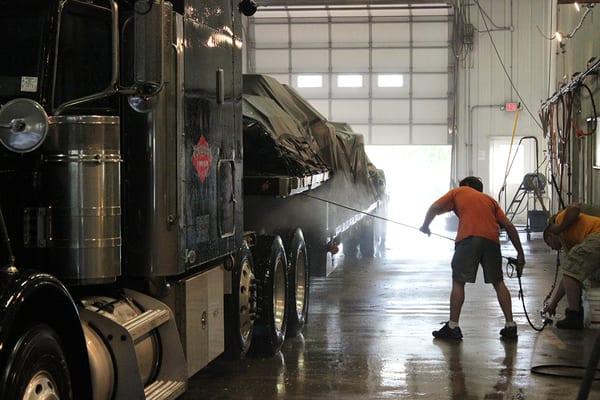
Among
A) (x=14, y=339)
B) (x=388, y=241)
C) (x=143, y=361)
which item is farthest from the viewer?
(x=388, y=241)

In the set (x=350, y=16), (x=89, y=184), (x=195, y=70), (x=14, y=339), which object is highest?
(x=350, y=16)

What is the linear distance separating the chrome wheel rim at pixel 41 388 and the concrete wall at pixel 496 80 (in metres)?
26.8

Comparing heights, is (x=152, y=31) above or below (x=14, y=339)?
above

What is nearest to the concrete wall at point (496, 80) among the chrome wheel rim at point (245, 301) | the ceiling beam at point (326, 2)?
the ceiling beam at point (326, 2)

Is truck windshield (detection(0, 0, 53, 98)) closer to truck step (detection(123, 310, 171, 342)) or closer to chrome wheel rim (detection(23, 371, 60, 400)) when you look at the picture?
truck step (detection(123, 310, 171, 342))

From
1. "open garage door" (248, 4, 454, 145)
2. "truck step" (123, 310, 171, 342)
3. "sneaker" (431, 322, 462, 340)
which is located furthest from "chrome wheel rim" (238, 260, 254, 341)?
"open garage door" (248, 4, 454, 145)

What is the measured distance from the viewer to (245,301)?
7684 millimetres

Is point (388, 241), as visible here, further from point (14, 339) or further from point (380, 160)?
point (14, 339)

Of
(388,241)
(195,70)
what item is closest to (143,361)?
(195,70)

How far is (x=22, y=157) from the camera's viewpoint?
4.67 meters

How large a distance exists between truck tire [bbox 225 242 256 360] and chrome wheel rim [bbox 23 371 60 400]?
3253mm

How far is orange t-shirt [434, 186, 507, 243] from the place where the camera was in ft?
31.3

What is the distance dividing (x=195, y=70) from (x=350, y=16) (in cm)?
2482

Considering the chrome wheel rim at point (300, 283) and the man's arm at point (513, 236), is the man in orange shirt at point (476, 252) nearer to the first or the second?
the man's arm at point (513, 236)
